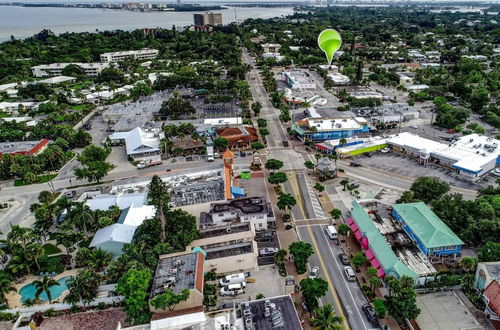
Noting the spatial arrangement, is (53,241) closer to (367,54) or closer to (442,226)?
(442,226)

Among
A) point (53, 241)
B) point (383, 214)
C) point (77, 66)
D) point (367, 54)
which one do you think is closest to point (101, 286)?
point (53, 241)

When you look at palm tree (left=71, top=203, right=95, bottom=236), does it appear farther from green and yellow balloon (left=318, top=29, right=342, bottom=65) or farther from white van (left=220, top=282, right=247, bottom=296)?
green and yellow balloon (left=318, top=29, right=342, bottom=65)

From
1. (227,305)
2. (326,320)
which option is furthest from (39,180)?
(326,320)

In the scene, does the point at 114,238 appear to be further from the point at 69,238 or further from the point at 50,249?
the point at 50,249

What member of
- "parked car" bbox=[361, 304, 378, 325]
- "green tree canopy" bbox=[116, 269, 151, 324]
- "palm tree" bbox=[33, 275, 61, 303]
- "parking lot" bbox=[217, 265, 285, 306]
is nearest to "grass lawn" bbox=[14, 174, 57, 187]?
"palm tree" bbox=[33, 275, 61, 303]

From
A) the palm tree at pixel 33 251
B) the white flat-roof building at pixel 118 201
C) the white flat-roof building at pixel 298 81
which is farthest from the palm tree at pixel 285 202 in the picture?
the white flat-roof building at pixel 298 81
